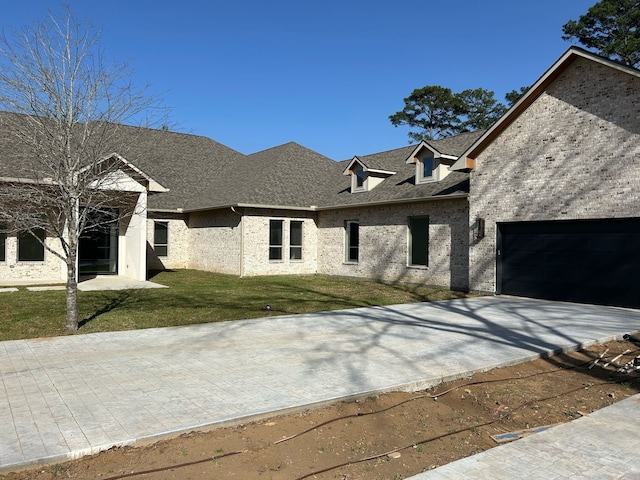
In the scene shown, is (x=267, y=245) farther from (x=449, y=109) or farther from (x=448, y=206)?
(x=449, y=109)

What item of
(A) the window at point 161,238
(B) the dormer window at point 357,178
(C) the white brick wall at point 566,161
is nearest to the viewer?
(C) the white brick wall at point 566,161

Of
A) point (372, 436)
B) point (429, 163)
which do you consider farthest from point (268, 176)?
point (372, 436)

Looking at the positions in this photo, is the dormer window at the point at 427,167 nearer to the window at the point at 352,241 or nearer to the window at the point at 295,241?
the window at the point at 352,241

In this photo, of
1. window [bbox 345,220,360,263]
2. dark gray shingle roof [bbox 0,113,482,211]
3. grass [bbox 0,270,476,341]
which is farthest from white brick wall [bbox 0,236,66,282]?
window [bbox 345,220,360,263]

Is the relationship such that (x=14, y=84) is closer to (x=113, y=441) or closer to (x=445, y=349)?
(x=113, y=441)

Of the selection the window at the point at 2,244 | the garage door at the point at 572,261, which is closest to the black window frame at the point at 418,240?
the garage door at the point at 572,261

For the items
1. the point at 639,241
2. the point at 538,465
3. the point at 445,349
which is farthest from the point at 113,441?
the point at 639,241

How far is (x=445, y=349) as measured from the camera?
8180 mm

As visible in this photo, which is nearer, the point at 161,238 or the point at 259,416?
the point at 259,416

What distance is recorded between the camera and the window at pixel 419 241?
62.1 ft

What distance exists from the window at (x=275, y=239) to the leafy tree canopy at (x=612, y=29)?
26708mm

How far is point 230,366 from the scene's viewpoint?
7000 millimetres

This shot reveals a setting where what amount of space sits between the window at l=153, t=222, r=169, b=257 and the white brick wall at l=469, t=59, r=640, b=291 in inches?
628

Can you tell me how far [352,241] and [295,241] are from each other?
9.48 feet
